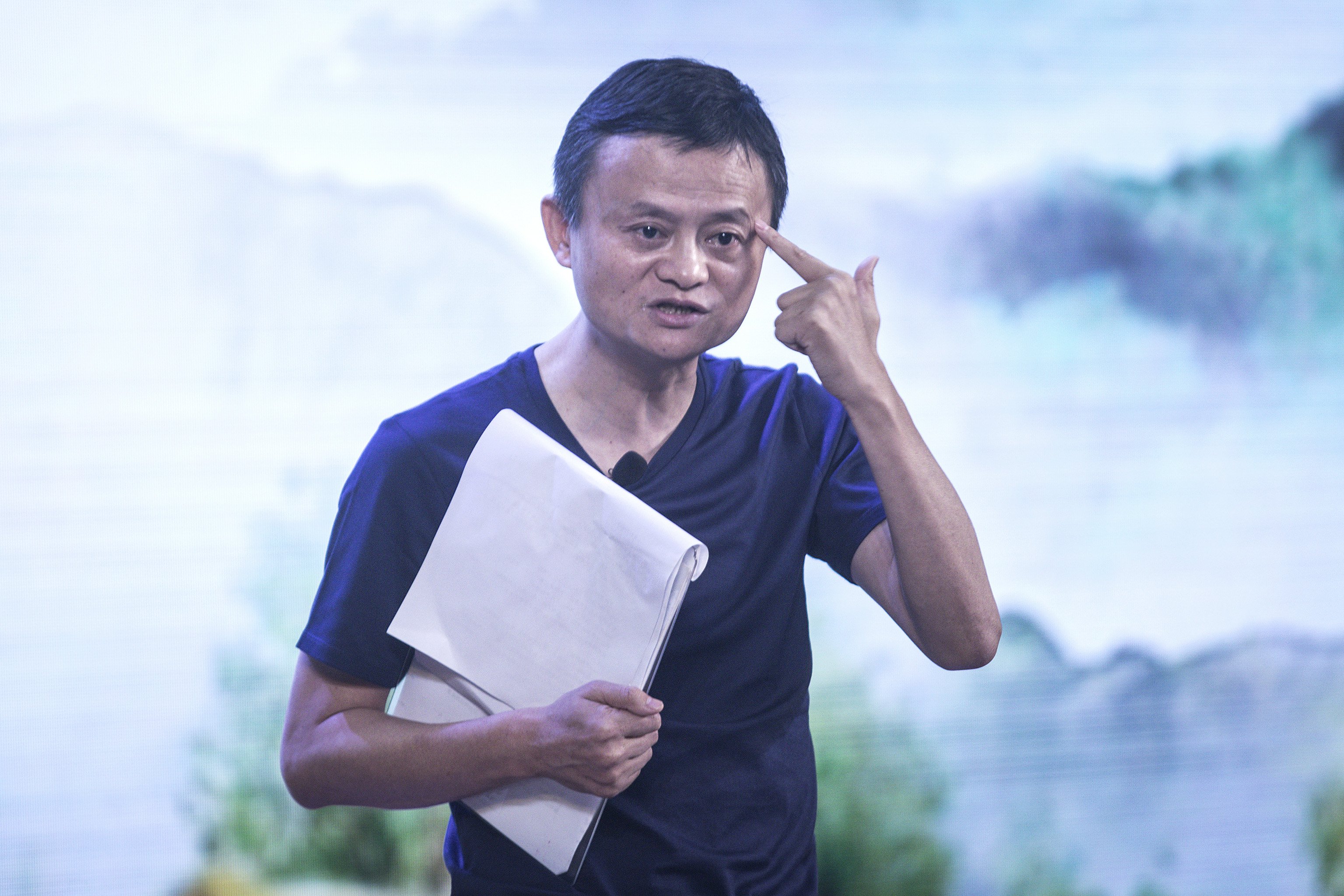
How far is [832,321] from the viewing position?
38.0 inches

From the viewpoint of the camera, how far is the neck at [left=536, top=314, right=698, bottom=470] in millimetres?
1006

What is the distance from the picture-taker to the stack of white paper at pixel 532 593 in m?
0.87

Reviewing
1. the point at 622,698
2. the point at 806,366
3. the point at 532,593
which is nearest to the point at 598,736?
the point at 622,698

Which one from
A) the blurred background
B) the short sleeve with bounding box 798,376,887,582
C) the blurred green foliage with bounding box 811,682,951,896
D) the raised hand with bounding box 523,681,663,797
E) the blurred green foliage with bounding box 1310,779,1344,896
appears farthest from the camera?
the blurred green foliage with bounding box 1310,779,1344,896

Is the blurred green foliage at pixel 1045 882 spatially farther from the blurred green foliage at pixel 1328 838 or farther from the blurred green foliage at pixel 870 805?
Answer: the blurred green foliage at pixel 1328 838

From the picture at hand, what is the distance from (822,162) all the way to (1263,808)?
1399mm

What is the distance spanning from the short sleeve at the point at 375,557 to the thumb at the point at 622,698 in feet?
0.65

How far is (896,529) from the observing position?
0.94 metres

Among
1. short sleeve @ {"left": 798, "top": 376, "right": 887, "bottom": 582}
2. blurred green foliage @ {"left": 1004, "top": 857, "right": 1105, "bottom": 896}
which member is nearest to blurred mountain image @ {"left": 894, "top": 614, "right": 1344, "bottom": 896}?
blurred green foliage @ {"left": 1004, "top": 857, "right": 1105, "bottom": 896}

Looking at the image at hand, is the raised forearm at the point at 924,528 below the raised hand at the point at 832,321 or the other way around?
below

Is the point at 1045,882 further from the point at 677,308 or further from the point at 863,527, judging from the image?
the point at 677,308

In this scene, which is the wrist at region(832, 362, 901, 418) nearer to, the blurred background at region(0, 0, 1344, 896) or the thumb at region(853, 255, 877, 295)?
the thumb at region(853, 255, 877, 295)

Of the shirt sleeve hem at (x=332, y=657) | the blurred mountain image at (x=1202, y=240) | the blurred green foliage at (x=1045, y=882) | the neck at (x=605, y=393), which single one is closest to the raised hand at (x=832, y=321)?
the neck at (x=605, y=393)

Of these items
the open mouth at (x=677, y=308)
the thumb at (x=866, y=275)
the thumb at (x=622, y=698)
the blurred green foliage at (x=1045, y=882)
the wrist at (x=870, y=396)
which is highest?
the thumb at (x=866, y=275)
